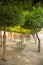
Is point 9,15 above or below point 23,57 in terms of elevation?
above

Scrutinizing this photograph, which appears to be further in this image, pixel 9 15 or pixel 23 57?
pixel 23 57

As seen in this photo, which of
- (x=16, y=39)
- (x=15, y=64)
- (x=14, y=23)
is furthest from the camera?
(x=16, y=39)

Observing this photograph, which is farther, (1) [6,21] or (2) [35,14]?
(2) [35,14]

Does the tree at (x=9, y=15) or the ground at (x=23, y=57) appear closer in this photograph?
the tree at (x=9, y=15)

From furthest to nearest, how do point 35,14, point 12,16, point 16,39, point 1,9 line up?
point 16,39
point 35,14
point 12,16
point 1,9

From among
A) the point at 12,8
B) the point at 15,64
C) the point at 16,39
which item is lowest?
the point at 15,64

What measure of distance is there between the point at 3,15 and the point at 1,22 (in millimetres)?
1026

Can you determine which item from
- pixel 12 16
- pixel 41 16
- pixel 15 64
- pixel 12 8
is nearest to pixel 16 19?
pixel 12 16

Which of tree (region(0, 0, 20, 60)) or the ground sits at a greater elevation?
tree (region(0, 0, 20, 60))

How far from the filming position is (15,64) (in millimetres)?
13398

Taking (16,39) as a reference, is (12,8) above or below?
above

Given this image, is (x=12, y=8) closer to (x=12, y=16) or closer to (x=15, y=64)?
(x=12, y=16)

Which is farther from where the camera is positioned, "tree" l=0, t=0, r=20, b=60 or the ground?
the ground

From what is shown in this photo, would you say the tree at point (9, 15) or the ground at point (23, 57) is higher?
the tree at point (9, 15)
